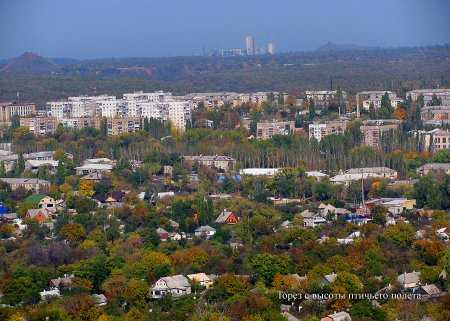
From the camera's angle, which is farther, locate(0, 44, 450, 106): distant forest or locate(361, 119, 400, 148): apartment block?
locate(0, 44, 450, 106): distant forest

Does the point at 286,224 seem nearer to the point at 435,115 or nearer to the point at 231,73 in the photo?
→ the point at 435,115

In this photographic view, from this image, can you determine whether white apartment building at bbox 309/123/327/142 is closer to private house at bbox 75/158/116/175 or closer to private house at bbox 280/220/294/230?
private house at bbox 75/158/116/175

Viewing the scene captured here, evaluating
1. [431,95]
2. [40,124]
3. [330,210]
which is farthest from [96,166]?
[431,95]

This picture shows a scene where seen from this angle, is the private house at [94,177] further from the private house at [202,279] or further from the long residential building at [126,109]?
the private house at [202,279]

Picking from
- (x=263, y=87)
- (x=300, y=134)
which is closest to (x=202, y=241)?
(x=300, y=134)

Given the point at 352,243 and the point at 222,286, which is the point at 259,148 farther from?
the point at 222,286

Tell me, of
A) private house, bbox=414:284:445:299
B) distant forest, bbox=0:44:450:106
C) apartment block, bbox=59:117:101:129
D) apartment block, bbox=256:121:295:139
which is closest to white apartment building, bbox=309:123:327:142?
apartment block, bbox=256:121:295:139
